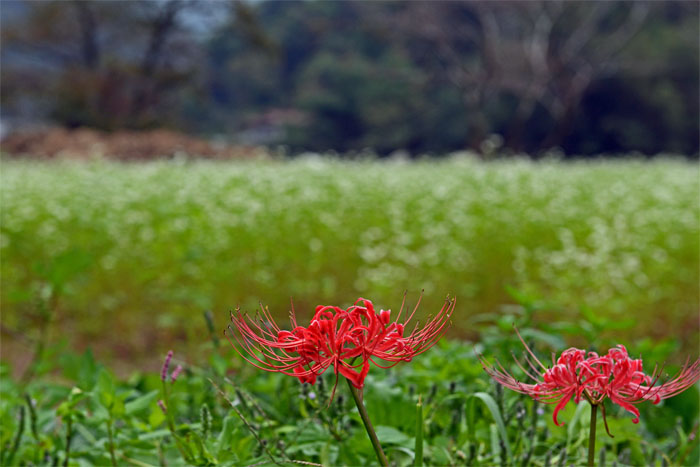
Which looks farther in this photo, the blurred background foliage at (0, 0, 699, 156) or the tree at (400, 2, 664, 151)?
the tree at (400, 2, 664, 151)

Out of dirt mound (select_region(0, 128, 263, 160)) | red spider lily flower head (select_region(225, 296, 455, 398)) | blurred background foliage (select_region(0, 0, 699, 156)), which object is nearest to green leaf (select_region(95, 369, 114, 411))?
red spider lily flower head (select_region(225, 296, 455, 398))

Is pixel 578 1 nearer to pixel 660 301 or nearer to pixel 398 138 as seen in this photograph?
pixel 398 138

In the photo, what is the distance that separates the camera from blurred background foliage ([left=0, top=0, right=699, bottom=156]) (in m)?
22.2

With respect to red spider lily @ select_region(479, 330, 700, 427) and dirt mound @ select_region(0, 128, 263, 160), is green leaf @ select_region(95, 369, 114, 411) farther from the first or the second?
dirt mound @ select_region(0, 128, 263, 160)

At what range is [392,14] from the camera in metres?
24.8

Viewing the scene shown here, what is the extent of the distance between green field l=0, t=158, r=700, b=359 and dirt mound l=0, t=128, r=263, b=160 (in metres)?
7.80

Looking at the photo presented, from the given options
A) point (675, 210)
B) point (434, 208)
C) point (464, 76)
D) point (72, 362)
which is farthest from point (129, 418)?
point (464, 76)

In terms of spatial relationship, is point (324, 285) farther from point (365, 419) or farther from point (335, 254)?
point (365, 419)

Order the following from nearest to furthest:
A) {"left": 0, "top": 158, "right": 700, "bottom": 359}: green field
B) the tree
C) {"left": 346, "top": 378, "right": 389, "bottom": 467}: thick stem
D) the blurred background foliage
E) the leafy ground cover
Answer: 1. {"left": 346, "top": 378, "right": 389, "bottom": 467}: thick stem
2. the leafy ground cover
3. {"left": 0, "top": 158, "right": 700, "bottom": 359}: green field
4. the blurred background foliage
5. the tree

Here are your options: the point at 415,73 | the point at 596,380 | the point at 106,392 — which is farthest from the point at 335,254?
the point at 415,73

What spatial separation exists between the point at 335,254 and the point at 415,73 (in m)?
20.7

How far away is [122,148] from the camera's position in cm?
1480

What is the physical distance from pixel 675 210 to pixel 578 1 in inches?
732

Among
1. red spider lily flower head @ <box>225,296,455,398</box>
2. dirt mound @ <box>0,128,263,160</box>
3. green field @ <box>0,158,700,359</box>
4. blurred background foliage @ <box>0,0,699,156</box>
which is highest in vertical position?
blurred background foliage @ <box>0,0,699,156</box>
